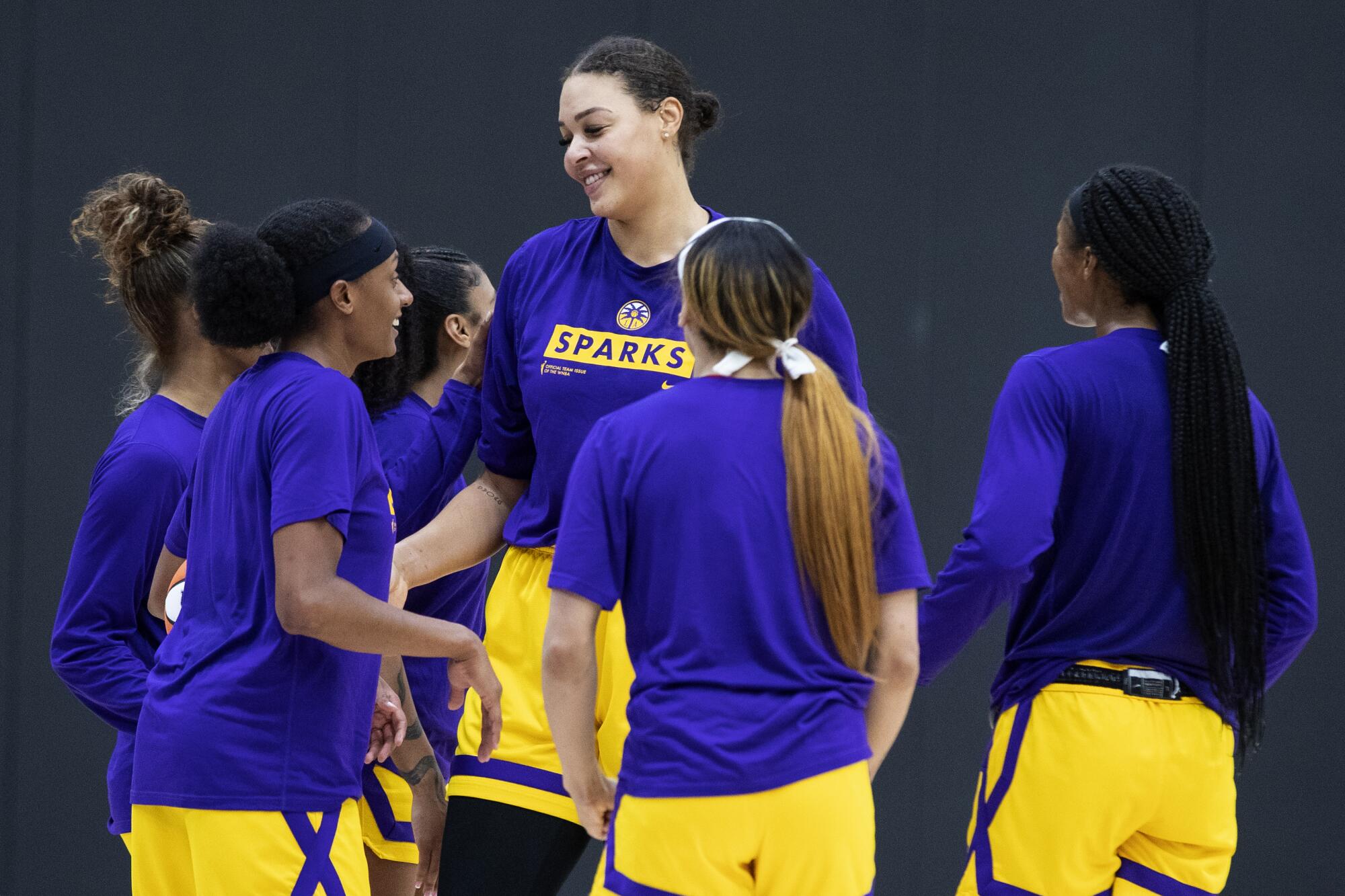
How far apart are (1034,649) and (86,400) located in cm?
322

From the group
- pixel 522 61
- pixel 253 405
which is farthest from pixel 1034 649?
pixel 522 61

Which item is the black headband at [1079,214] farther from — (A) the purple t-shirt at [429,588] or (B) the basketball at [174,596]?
(B) the basketball at [174,596]

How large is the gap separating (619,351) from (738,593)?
674mm

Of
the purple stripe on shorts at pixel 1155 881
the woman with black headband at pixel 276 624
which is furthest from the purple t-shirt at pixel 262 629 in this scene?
the purple stripe on shorts at pixel 1155 881

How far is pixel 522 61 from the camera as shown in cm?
434

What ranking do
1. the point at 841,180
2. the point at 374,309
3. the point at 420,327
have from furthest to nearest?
the point at 841,180 → the point at 420,327 → the point at 374,309

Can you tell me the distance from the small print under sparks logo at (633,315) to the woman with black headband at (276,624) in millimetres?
455

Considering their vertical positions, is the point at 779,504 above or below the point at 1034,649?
above

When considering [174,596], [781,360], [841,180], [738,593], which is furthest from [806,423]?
[841,180]

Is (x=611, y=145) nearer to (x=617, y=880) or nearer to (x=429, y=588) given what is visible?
(x=429, y=588)

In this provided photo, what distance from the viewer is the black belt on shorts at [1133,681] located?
7.18 feet

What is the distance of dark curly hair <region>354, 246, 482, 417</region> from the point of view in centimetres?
313

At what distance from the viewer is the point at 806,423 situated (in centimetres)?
177

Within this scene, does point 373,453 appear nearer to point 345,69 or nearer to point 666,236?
point 666,236
